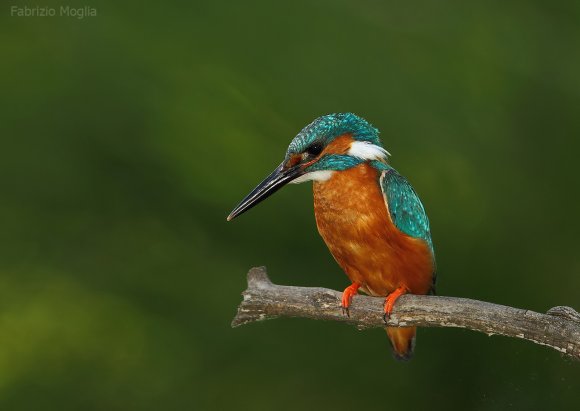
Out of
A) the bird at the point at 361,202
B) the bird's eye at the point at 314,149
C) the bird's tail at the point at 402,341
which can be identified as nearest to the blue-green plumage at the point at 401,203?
the bird at the point at 361,202

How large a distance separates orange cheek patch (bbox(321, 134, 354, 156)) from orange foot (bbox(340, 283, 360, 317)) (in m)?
0.60

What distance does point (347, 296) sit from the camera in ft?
12.2

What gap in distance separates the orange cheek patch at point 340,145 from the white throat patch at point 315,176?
0.08 m

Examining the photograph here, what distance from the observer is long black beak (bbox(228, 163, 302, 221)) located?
3.65 meters

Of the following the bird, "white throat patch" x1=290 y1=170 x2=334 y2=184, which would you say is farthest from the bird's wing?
"white throat patch" x1=290 y1=170 x2=334 y2=184

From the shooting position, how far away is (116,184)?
18.8 feet

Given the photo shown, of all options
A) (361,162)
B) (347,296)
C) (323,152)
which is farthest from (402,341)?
(323,152)

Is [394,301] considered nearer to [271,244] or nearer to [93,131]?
[271,244]

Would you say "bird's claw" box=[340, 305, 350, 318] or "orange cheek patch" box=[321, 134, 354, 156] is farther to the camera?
"orange cheek patch" box=[321, 134, 354, 156]

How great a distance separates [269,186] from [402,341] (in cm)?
118

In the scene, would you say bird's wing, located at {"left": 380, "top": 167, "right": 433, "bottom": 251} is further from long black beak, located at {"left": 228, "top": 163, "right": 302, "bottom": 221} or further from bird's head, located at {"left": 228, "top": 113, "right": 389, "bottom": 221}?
long black beak, located at {"left": 228, "top": 163, "right": 302, "bottom": 221}

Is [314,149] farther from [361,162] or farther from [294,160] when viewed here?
[361,162]

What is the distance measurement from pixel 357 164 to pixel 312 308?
69 centimetres

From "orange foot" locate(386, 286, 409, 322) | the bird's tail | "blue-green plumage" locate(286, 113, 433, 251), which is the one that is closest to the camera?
"orange foot" locate(386, 286, 409, 322)
